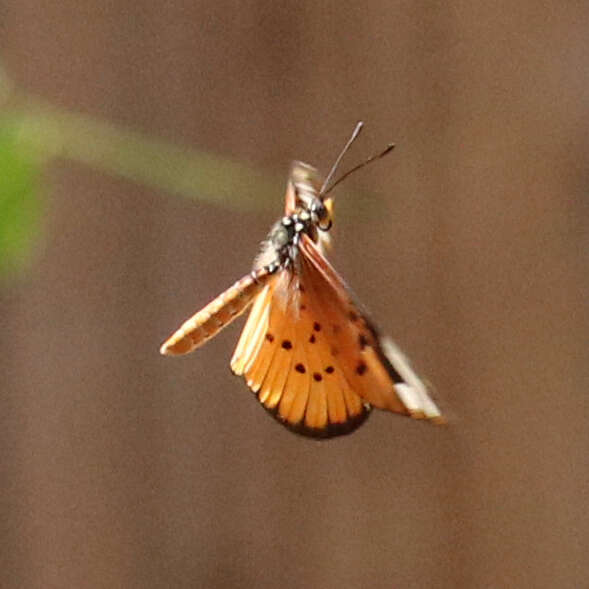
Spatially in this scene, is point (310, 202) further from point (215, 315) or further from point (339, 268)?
point (339, 268)

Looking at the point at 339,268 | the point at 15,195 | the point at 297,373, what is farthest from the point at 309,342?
the point at 339,268

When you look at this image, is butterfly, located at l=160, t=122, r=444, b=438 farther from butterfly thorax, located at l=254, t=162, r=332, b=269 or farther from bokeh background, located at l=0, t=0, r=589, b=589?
bokeh background, located at l=0, t=0, r=589, b=589

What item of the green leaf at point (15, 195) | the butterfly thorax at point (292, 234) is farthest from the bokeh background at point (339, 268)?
the butterfly thorax at point (292, 234)

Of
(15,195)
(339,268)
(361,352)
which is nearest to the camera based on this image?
(361,352)

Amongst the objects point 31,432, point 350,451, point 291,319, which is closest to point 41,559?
point 31,432

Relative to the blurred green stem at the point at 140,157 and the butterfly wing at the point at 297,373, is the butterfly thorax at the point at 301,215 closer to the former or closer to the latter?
the butterfly wing at the point at 297,373

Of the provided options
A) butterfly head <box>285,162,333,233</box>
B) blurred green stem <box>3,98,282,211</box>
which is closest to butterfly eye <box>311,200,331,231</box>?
butterfly head <box>285,162,333,233</box>

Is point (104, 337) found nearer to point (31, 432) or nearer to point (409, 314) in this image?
point (31, 432)
